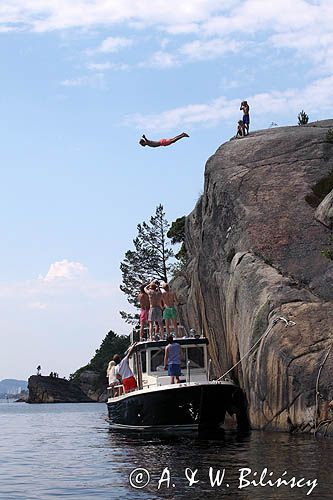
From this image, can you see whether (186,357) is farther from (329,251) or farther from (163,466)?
(163,466)

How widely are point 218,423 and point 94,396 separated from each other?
84.0 meters

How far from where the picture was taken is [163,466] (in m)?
20.2

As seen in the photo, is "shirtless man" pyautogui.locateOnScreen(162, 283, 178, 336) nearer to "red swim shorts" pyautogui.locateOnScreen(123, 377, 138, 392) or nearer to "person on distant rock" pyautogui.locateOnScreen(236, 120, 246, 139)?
"red swim shorts" pyautogui.locateOnScreen(123, 377, 138, 392)

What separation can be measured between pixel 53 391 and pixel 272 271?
78253 mm

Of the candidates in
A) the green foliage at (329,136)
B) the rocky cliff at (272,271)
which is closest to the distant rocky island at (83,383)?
the rocky cliff at (272,271)

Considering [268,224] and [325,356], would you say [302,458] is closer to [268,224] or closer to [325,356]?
[325,356]

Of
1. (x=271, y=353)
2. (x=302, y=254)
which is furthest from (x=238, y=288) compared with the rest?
(x=271, y=353)

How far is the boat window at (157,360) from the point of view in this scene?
30906mm

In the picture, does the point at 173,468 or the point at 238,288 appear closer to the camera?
the point at 173,468

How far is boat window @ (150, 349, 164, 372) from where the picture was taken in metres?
30.9

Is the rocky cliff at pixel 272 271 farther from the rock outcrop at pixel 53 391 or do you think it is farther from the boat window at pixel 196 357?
the rock outcrop at pixel 53 391

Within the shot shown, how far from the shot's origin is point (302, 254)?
105ft

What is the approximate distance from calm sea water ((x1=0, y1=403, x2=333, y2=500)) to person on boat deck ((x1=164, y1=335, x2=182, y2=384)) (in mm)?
2155

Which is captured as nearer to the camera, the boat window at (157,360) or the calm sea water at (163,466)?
the calm sea water at (163,466)
